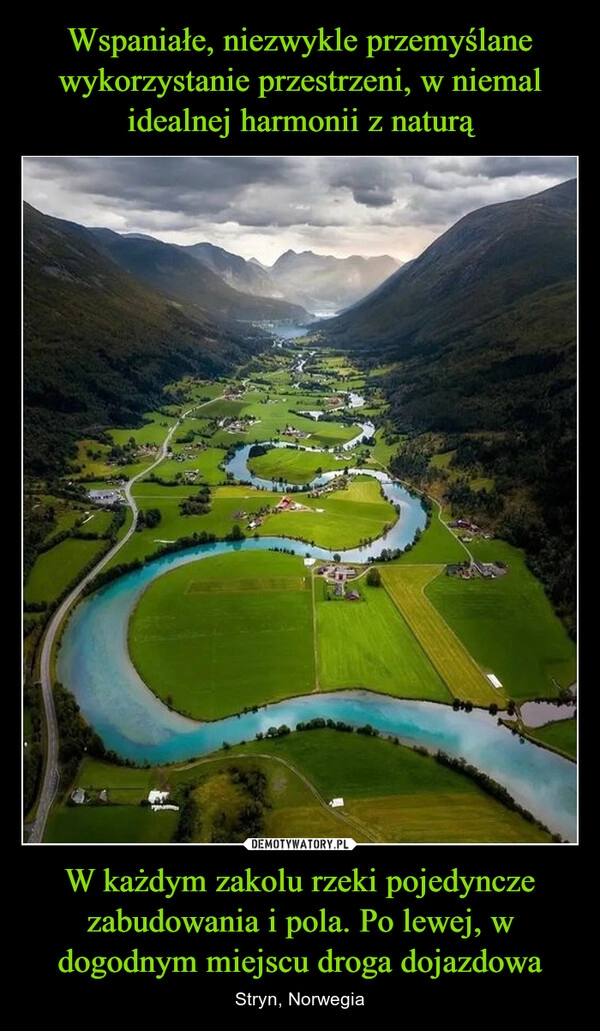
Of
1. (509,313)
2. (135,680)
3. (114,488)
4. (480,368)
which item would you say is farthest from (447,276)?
(135,680)

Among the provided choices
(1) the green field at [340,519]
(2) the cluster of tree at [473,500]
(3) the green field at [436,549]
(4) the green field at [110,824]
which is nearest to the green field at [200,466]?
(1) the green field at [340,519]

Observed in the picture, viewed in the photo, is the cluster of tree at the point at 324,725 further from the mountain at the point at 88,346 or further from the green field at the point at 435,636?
the mountain at the point at 88,346

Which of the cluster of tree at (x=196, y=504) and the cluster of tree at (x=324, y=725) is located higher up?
the cluster of tree at (x=196, y=504)

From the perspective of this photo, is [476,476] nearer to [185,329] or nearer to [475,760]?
[475,760]

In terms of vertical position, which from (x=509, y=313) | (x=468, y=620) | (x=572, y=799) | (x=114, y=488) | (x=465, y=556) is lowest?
(x=572, y=799)

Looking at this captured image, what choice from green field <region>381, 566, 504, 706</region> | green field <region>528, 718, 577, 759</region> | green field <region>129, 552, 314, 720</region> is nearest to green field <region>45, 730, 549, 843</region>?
green field <region>129, 552, 314, 720</region>

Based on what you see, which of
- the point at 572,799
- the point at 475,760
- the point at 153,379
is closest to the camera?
the point at 572,799
